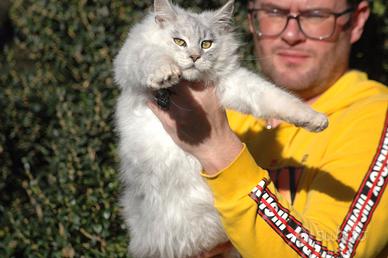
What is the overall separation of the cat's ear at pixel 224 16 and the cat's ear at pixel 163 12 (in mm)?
174

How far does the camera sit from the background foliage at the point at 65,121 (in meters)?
2.72

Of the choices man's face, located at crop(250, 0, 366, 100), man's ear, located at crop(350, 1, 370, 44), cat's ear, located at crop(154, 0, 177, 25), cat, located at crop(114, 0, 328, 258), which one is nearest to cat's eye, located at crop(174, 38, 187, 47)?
cat, located at crop(114, 0, 328, 258)

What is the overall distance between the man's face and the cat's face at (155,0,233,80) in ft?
1.46

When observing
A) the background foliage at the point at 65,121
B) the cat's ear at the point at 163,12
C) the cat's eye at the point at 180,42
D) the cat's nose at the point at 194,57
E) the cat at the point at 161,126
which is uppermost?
the cat's ear at the point at 163,12

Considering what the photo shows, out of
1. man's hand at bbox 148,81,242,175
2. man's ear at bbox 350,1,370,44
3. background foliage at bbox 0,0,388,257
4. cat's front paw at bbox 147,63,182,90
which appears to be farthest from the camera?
background foliage at bbox 0,0,388,257

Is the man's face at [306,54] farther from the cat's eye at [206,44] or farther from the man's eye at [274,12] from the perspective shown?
the cat's eye at [206,44]

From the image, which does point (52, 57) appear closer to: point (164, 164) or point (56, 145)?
point (56, 145)

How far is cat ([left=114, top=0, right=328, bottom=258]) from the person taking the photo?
1.96 m

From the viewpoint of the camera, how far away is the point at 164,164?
2.01 m

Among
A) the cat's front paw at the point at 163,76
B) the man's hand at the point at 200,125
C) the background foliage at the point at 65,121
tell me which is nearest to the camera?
the cat's front paw at the point at 163,76

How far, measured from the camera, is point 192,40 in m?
1.98

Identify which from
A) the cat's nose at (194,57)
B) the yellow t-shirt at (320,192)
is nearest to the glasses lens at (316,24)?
the yellow t-shirt at (320,192)

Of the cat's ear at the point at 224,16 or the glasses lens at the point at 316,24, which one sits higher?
the cat's ear at the point at 224,16

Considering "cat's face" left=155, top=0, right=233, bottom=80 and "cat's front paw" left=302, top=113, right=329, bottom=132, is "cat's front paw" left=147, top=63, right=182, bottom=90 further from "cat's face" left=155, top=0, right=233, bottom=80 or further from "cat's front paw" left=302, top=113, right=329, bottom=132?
"cat's front paw" left=302, top=113, right=329, bottom=132
